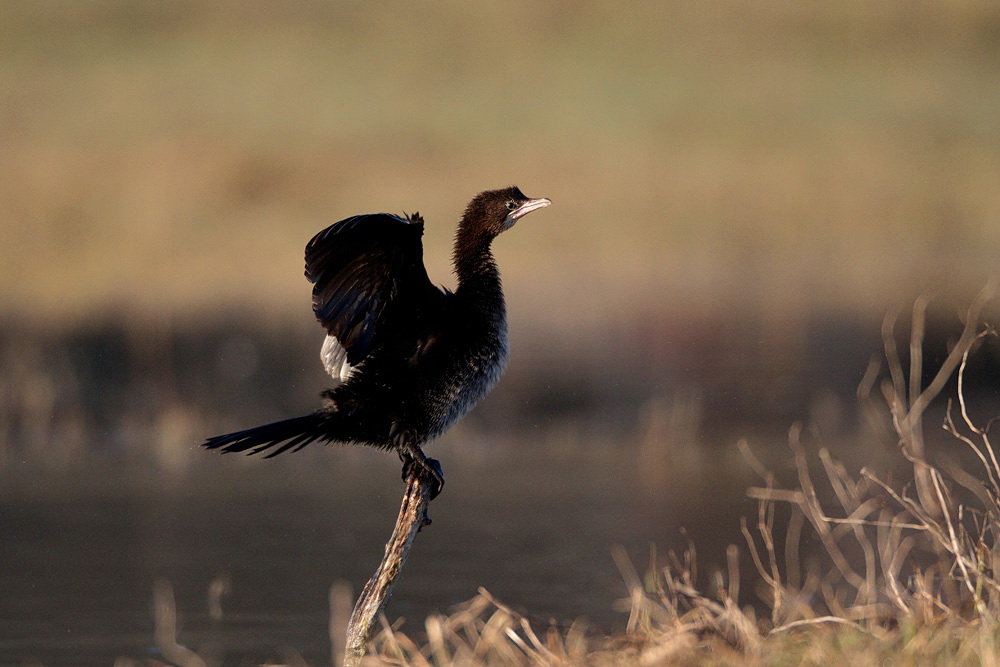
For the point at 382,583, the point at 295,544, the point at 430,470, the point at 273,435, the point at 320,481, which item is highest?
the point at 273,435

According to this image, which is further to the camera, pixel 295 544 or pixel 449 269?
A: pixel 449 269

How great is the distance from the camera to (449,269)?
16453mm

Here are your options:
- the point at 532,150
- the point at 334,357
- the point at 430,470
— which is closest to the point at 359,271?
the point at 334,357

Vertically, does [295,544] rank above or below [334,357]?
below

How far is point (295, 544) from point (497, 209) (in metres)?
2.65

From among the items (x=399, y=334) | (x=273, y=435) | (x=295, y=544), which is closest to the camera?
(x=273, y=435)

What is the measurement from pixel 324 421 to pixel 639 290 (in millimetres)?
13533

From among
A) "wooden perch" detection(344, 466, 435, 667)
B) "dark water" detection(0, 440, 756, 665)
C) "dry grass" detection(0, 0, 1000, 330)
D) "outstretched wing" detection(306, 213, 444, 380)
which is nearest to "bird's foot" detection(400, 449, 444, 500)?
"wooden perch" detection(344, 466, 435, 667)

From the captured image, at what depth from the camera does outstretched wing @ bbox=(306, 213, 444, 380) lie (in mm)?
5227

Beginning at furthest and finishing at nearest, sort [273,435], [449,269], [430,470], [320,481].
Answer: [449,269] < [320,481] < [430,470] < [273,435]

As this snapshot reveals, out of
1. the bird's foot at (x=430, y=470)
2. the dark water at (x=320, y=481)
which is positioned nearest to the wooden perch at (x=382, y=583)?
the bird's foot at (x=430, y=470)

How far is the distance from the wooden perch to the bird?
1.02ft

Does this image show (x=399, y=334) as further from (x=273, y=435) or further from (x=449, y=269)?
(x=449, y=269)

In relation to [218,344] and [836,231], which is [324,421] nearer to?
[218,344]
